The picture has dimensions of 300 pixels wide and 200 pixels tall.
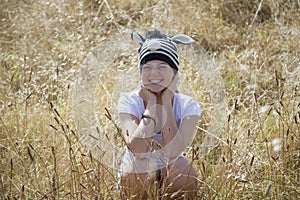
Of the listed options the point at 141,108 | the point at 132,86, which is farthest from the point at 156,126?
the point at 132,86

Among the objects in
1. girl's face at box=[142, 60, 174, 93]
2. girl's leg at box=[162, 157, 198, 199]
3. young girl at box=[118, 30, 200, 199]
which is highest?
girl's face at box=[142, 60, 174, 93]

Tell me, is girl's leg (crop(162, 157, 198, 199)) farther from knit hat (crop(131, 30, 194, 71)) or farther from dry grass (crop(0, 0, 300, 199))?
knit hat (crop(131, 30, 194, 71))

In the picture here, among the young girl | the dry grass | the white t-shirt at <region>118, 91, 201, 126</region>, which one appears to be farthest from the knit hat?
the dry grass

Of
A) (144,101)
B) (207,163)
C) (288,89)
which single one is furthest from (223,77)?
(144,101)

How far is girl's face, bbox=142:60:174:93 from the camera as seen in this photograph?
185cm

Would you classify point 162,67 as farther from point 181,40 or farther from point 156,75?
point 181,40

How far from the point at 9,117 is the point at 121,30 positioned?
1.25 m

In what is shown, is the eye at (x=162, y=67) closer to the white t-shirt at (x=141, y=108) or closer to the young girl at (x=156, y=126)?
the young girl at (x=156, y=126)

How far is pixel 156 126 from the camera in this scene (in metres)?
1.86

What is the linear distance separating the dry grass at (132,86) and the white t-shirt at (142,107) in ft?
0.46

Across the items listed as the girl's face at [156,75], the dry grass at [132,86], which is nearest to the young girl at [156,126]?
the girl's face at [156,75]

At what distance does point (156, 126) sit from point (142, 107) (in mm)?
123

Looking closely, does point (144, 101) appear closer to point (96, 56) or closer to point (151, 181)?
point (151, 181)

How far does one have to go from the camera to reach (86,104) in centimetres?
230
